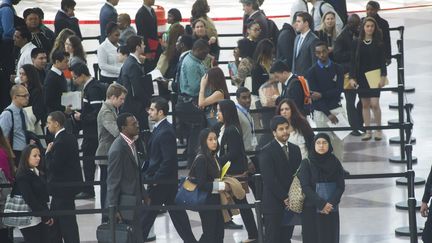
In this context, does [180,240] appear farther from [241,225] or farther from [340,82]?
[340,82]

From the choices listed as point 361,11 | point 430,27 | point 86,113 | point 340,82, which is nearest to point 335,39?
point 340,82

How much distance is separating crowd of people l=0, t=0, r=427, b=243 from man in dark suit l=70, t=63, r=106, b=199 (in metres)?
0.02

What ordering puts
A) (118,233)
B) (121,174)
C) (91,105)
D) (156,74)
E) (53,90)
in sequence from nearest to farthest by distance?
(118,233)
(121,174)
(53,90)
(91,105)
(156,74)

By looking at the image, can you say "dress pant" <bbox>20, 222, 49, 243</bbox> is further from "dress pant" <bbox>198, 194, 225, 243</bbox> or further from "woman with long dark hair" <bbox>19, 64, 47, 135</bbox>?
"woman with long dark hair" <bbox>19, 64, 47, 135</bbox>

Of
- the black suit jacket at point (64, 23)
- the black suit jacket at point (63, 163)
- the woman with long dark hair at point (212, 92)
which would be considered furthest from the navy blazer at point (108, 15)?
the black suit jacket at point (63, 163)

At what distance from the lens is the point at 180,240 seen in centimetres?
1672

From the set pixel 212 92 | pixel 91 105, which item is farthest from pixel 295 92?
pixel 91 105

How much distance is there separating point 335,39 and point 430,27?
10.4 m

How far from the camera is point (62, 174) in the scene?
15773mm

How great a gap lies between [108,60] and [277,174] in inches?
255

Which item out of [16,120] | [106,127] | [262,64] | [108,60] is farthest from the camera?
[108,60]

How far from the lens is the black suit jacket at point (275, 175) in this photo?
15016mm

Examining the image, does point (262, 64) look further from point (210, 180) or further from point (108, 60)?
point (210, 180)

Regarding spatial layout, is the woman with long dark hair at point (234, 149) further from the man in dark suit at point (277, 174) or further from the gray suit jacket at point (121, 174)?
the gray suit jacket at point (121, 174)
